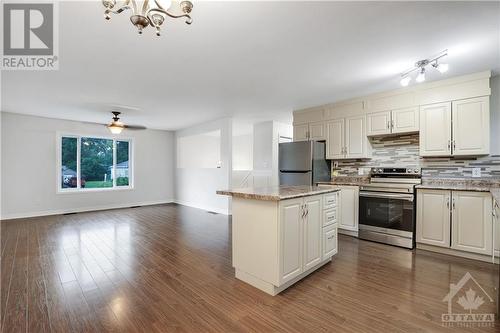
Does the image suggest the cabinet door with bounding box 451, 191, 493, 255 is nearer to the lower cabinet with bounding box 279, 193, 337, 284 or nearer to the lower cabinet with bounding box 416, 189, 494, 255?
the lower cabinet with bounding box 416, 189, 494, 255

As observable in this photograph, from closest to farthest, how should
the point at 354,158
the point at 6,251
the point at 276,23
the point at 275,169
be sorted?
the point at 276,23 → the point at 6,251 → the point at 354,158 → the point at 275,169

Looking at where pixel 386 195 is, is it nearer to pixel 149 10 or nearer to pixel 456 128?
pixel 456 128

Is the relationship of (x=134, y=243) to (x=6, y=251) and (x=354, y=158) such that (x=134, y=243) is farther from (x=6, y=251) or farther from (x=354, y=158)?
(x=354, y=158)

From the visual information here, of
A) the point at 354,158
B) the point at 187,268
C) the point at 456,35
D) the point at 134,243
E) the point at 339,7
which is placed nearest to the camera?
the point at 339,7

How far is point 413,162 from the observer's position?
395cm

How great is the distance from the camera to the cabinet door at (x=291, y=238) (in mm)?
2219

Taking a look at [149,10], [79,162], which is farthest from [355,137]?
[79,162]

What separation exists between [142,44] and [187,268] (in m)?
2.62

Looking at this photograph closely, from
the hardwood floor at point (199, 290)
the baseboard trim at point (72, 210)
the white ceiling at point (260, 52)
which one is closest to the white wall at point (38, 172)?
the baseboard trim at point (72, 210)

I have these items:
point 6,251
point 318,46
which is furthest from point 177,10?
point 6,251

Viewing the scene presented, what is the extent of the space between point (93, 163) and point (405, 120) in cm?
780

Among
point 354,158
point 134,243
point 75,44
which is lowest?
point 134,243

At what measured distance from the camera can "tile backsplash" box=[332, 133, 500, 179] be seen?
337cm

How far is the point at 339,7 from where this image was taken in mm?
1868
